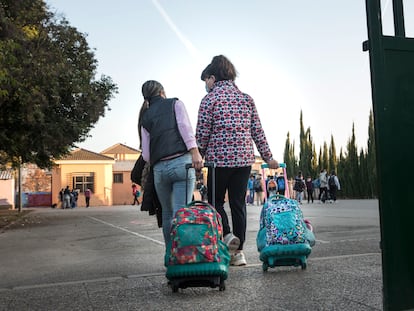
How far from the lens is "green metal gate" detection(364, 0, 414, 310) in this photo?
201 centimetres

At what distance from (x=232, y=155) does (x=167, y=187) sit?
2.39ft

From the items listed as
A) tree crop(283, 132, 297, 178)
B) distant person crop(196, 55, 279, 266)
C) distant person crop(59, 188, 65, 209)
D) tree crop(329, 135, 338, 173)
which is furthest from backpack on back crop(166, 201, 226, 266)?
tree crop(283, 132, 297, 178)

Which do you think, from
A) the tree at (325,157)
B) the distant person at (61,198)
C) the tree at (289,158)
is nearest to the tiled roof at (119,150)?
the distant person at (61,198)

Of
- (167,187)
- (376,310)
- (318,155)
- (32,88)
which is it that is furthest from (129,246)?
(318,155)

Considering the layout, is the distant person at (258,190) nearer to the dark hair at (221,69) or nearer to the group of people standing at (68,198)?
the group of people standing at (68,198)

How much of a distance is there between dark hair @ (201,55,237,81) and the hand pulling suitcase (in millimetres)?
1761

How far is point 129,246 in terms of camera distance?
7.45 metres

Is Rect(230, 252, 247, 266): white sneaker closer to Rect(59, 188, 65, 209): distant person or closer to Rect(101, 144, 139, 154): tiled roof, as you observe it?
Rect(59, 188, 65, 209): distant person

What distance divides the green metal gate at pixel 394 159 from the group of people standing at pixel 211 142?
2261 millimetres

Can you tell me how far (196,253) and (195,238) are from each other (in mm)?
113

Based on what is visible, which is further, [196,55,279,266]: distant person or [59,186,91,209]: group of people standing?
[59,186,91,209]: group of people standing

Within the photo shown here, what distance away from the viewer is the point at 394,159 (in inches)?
79.4

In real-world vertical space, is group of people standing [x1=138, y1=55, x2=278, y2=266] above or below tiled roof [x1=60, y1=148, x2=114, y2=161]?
below

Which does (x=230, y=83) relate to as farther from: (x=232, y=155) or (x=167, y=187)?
(x=167, y=187)
